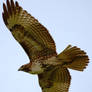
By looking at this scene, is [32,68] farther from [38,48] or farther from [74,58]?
[74,58]

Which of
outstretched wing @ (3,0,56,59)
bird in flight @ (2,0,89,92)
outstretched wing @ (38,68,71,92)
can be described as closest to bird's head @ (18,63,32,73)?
bird in flight @ (2,0,89,92)

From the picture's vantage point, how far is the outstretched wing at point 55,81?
8229 mm

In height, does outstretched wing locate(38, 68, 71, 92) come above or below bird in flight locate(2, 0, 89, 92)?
below

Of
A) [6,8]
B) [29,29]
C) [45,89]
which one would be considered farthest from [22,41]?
[45,89]

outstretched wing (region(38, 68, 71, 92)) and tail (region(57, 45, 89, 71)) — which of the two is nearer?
tail (region(57, 45, 89, 71))

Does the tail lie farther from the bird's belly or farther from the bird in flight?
the bird's belly

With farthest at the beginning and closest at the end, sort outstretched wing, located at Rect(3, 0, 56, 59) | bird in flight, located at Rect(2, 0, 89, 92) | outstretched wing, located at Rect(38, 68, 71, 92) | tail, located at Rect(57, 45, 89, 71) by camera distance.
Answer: outstretched wing, located at Rect(38, 68, 71, 92) → outstretched wing, located at Rect(3, 0, 56, 59) → bird in flight, located at Rect(2, 0, 89, 92) → tail, located at Rect(57, 45, 89, 71)

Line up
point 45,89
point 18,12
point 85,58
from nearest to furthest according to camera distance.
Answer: point 85,58, point 18,12, point 45,89

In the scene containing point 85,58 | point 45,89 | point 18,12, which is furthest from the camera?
point 45,89

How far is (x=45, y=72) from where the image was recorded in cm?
823

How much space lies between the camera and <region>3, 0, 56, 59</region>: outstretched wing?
25.9 feet

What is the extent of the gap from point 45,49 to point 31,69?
23.1 inches

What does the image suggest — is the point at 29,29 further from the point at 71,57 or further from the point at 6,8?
the point at 71,57

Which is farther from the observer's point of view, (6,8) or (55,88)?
(55,88)
